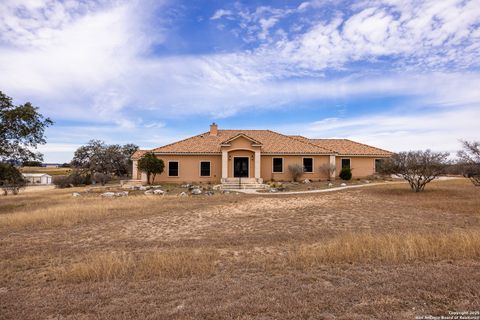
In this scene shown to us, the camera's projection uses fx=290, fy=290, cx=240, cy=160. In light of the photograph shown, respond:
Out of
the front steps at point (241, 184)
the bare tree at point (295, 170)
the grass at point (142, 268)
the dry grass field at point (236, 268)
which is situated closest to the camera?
the dry grass field at point (236, 268)

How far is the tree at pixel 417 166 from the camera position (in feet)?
56.7

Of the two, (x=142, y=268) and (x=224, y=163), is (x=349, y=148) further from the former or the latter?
(x=142, y=268)

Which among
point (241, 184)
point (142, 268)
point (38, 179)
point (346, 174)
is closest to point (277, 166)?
point (241, 184)

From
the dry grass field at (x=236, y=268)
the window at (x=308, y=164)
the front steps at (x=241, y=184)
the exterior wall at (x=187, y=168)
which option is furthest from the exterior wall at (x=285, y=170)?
the dry grass field at (x=236, y=268)

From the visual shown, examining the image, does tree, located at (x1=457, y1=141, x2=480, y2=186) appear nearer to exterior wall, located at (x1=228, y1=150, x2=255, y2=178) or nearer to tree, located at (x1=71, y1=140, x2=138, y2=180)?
exterior wall, located at (x1=228, y1=150, x2=255, y2=178)

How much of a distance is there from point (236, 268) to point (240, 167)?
21597 millimetres

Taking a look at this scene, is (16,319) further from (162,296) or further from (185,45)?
(185,45)

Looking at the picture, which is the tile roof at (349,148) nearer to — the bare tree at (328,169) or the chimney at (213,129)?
the bare tree at (328,169)

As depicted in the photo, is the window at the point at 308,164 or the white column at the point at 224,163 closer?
the white column at the point at 224,163

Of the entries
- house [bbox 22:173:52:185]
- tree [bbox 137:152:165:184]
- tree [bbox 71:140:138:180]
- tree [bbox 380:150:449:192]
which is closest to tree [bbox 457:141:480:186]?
tree [bbox 380:150:449:192]

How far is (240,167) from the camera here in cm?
2717

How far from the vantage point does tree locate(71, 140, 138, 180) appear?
133ft

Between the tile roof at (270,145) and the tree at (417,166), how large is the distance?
8959 millimetres

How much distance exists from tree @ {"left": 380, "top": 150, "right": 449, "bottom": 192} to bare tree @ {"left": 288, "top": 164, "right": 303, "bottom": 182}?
8359 millimetres
